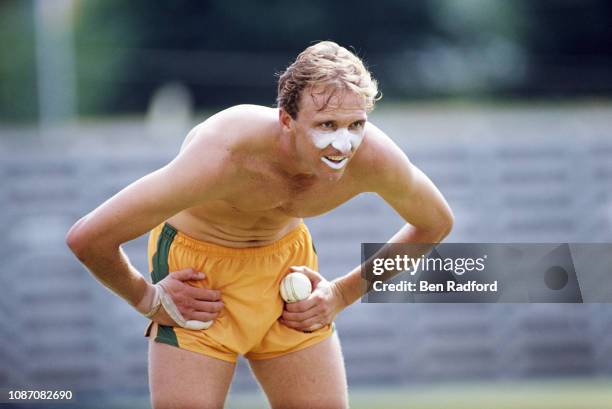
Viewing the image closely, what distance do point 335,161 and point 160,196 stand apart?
25.0 inches

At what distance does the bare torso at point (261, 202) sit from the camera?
4.03 metres

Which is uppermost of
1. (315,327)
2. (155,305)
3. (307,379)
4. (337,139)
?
(337,139)

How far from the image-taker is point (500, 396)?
869cm

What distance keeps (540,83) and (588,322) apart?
9633 mm

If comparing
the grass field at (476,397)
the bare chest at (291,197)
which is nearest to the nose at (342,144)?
the bare chest at (291,197)

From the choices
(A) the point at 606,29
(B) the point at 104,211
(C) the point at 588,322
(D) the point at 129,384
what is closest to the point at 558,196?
(C) the point at 588,322

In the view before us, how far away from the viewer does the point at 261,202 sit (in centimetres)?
418

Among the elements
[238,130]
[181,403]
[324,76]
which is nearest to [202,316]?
[181,403]

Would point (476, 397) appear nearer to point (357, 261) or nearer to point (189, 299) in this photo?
point (357, 261)

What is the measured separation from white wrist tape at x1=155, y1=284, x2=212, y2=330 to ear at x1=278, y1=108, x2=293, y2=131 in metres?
0.83

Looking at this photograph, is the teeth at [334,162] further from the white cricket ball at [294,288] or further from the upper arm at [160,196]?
the white cricket ball at [294,288]

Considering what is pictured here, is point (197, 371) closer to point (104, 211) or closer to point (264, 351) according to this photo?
point (264, 351)

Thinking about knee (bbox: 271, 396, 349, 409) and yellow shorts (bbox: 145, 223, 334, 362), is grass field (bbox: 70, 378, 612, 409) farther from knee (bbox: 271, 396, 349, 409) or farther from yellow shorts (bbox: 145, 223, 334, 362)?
yellow shorts (bbox: 145, 223, 334, 362)

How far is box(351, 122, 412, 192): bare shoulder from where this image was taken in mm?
4105
